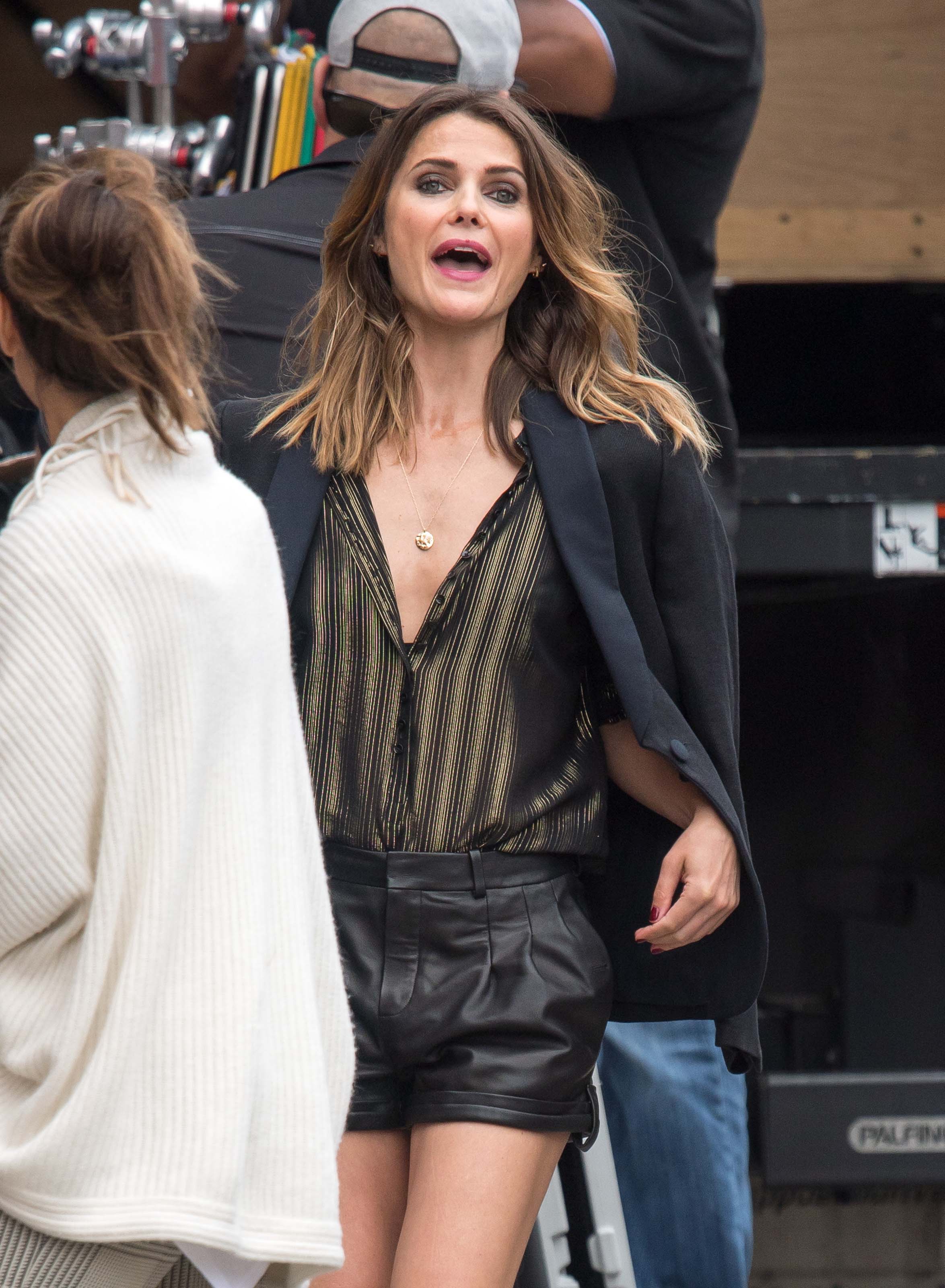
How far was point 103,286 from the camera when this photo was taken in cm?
147

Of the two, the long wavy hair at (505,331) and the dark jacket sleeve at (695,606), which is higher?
the long wavy hair at (505,331)

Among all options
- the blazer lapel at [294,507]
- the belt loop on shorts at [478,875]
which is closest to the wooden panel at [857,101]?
the blazer lapel at [294,507]

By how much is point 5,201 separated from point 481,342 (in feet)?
2.36

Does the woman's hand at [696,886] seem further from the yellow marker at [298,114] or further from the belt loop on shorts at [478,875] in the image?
the yellow marker at [298,114]

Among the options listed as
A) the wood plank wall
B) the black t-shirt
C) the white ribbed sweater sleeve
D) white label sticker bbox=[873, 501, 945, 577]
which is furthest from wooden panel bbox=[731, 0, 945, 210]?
the white ribbed sweater sleeve

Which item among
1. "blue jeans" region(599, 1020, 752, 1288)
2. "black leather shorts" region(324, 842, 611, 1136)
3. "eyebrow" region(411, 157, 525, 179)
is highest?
"eyebrow" region(411, 157, 525, 179)

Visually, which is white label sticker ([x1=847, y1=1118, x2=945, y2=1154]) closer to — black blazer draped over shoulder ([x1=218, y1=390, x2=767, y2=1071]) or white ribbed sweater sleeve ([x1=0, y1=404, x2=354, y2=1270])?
black blazer draped over shoulder ([x1=218, y1=390, x2=767, y2=1071])

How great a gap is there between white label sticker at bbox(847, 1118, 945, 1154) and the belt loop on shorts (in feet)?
5.34

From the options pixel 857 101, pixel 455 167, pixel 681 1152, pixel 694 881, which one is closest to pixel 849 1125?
pixel 681 1152

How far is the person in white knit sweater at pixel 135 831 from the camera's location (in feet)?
4.57

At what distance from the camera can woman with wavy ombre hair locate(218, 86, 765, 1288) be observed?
6.40 feet

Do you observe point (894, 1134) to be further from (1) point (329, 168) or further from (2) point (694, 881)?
(1) point (329, 168)

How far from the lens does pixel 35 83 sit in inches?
217

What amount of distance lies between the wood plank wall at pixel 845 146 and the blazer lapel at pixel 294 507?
2.28m
